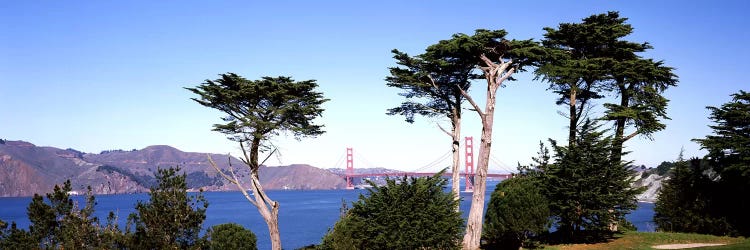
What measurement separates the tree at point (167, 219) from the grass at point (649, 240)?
1334cm

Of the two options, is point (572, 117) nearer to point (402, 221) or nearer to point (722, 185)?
point (722, 185)

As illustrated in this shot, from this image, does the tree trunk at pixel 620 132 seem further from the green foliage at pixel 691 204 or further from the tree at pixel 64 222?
the tree at pixel 64 222

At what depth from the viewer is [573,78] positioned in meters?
23.8

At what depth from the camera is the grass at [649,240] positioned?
21516 millimetres

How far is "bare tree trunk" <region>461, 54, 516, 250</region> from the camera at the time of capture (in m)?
21.1

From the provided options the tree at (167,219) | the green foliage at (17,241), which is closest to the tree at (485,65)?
the tree at (167,219)

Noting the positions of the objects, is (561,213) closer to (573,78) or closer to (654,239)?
(654,239)

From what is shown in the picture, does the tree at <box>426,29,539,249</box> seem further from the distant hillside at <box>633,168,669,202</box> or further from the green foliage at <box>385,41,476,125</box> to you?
the distant hillside at <box>633,168,669,202</box>

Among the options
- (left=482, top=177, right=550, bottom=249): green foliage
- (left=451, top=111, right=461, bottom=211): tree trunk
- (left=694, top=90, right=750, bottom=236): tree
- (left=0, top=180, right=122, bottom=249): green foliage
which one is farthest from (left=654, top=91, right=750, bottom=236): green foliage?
(left=0, top=180, right=122, bottom=249): green foliage

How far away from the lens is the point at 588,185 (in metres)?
21.7

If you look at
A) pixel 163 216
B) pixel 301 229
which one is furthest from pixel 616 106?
pixel 301 229

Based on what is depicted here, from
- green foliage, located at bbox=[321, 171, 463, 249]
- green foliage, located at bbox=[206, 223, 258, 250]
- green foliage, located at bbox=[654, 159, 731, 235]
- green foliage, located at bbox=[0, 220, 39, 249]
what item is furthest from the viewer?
green foliage, located at bbox=[0, 220, 39, 249]

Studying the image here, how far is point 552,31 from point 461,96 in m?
5.56

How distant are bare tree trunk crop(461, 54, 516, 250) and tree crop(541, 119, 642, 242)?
9.73 feet
